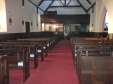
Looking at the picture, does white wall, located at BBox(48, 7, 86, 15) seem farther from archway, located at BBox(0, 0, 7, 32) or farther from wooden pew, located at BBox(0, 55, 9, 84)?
wooden pew, located at BBox(0, 55, 9, 84)

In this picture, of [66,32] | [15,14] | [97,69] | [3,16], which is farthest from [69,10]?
[97,69]

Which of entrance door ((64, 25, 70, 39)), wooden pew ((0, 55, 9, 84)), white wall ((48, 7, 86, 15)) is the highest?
white wall ((48, 7, 86, 15))

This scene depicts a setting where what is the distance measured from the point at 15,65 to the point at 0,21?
431 centimetres

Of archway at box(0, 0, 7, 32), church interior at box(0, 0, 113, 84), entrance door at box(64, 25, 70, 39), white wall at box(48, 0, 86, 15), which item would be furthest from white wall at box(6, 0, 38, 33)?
entrance door at box(64, 25, 70, 39)

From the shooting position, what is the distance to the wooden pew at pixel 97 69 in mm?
2326

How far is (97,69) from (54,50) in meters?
5.97

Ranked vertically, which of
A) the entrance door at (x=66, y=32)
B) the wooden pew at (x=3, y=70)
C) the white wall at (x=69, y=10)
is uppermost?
the white wall at (x=69, y=10)

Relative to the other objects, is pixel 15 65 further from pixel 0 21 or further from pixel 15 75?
pixel 0 21

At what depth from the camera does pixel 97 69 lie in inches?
92.7

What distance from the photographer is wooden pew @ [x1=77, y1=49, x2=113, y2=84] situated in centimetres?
233

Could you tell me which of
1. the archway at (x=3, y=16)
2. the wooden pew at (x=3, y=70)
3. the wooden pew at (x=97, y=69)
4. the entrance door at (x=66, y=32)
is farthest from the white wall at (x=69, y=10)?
the wooden pew at (x=3, y=70)

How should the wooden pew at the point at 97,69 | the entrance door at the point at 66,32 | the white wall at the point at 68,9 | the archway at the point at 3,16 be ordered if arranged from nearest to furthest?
1. the wooden pew at the point at 97,69
2. the archway at the point at 3,16
3. the white wall at the point at 68,9
4. the entrance door at the point at 66,32

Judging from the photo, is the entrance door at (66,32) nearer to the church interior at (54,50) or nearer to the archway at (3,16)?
the church interior at (54,50)

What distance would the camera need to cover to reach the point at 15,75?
3.56 meters
